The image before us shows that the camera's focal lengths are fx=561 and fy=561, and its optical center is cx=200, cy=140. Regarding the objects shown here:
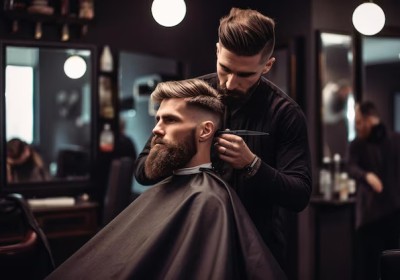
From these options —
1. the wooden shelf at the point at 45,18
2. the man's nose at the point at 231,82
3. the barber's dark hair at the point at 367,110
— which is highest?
the wooden shelf at the point at 45,18

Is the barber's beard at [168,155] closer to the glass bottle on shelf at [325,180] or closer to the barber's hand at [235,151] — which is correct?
the barber's hand at [235,151]

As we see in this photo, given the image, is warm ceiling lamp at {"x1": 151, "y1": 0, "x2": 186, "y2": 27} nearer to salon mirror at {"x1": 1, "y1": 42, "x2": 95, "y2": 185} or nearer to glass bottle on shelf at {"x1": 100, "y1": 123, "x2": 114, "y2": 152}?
salon mirror at {"x1": 1, "y1": 42, "x2": 95, "y2": 185}

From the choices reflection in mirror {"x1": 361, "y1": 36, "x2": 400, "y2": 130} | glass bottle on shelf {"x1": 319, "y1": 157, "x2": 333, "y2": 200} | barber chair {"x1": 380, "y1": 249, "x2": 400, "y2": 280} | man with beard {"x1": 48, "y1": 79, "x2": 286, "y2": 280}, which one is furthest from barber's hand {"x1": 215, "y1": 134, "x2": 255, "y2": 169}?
reflection in mirror {"x1": 361, "y1": 36, "x2": 400, "y2": 130}

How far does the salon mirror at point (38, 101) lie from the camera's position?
14.3 feet

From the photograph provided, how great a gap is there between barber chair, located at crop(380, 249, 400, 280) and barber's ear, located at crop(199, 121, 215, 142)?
612 millimetres

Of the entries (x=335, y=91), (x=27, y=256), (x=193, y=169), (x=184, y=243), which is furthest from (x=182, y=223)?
(x=335, y=91)

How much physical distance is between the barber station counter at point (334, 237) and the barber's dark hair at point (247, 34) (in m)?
2.82

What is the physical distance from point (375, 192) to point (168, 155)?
2.68 m

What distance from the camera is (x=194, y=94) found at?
170 cm

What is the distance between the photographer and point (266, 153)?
183 cm

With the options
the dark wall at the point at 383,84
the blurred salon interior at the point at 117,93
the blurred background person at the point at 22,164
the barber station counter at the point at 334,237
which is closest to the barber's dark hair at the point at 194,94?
the blurred salon interior at the point at 117,93

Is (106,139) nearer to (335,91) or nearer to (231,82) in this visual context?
(335,91)

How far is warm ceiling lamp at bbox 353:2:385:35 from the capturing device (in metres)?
3.81

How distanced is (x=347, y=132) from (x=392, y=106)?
4.26 metres
